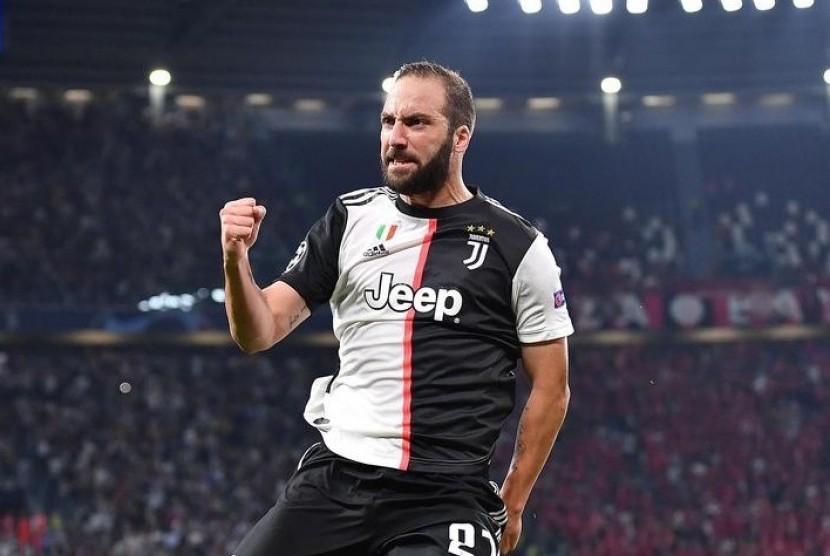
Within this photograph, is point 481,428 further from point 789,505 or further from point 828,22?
point 828,22

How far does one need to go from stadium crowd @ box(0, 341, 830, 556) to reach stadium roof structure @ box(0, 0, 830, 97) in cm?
538

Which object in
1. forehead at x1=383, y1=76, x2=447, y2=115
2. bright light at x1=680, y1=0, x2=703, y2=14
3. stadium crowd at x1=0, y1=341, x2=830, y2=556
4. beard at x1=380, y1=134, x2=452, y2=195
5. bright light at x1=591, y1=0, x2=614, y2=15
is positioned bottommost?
stadium crowd at x1=0, y1=341, x2=830, y2=556

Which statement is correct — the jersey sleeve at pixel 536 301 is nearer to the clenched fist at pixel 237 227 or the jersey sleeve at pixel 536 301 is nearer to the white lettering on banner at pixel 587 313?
the clenched fist at pixel 237 227

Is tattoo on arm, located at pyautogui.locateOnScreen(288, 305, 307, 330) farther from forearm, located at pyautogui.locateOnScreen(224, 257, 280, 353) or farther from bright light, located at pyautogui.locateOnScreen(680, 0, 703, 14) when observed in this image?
bright light, located at pyautogui.locateOnScreen(680, 0, 703, 14)

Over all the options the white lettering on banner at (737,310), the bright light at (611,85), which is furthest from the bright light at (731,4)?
the white lettering on banner at (737,310)

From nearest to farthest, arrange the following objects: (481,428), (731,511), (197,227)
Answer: (481,428)
(731,511)
(197,227)

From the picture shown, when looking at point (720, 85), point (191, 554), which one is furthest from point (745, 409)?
point (191, 554)

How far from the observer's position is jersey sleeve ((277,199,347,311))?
3445 millimetres

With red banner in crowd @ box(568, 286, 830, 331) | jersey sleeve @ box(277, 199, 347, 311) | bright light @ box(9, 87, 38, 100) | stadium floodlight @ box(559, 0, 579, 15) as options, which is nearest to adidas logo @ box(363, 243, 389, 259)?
jersey sleeve @ box(277, 199, 347, 311)

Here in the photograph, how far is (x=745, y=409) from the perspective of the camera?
22.1m

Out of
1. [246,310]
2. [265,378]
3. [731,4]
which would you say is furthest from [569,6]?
[246,310]

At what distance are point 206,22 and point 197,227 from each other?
380 centimetres

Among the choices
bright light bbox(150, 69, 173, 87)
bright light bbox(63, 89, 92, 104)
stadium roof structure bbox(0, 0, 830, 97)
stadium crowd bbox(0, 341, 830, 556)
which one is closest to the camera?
stadium crowd bbox(0, 341, 830, 556)

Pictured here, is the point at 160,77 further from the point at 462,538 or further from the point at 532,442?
the point at 462,538
